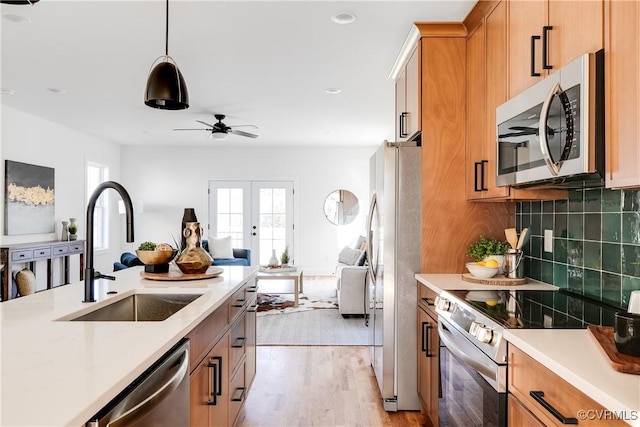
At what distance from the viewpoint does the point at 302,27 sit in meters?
3.12

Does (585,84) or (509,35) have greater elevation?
(509,35)

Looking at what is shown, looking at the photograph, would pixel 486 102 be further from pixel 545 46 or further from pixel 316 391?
pixel 316 391

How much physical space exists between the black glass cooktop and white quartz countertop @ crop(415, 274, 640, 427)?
0.10 meters

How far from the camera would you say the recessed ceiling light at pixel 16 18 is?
9.84 ft

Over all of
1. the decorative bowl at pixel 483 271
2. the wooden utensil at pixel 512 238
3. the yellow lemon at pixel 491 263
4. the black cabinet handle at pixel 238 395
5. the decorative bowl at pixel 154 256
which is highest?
the wooden utensil at pixel 512 238

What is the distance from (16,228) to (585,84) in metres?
6.33

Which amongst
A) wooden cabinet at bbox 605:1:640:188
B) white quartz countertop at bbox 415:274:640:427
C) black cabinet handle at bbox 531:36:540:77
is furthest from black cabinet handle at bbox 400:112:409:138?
white quartz countertop at bbox 415:274:640:427

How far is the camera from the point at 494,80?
8.09 ft

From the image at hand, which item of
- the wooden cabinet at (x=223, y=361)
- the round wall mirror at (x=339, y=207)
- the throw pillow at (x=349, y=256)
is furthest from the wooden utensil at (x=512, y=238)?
the round wall mirror at (x=339, y=207)

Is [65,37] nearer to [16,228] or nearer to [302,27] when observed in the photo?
[302,27]

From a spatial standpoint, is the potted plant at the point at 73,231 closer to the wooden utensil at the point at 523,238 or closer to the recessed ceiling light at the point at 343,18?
the recessed ceiling light at the point at 343,18

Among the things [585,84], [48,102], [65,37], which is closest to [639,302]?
[585,84]

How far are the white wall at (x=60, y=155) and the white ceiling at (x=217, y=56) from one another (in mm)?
303

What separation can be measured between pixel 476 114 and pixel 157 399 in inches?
92.0
